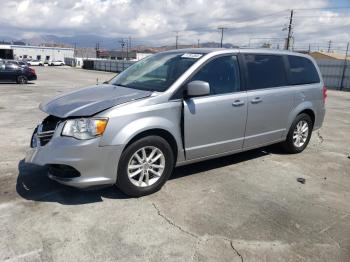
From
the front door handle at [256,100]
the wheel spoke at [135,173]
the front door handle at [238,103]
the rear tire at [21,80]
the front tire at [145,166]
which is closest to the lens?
the front tire at [145,166]

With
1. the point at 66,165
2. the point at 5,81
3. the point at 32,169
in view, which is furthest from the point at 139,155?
the point at 5,81

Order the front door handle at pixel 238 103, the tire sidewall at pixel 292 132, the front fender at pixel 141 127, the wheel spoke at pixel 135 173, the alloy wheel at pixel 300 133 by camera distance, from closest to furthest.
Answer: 1. the front fender at pixel 141 127
2. the wheel spoke at pixel 135 173
3. the front door handle at pixel 238 103
4. the tire sidewall at pixel 292 132
5. the alloy wheel at pixel 300 133

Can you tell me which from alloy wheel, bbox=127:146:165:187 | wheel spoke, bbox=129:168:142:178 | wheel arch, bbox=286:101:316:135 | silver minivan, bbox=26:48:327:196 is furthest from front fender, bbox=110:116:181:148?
wheel arch, bbox=286:101:316:135

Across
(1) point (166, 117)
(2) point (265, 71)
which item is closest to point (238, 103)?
(2) point (265, 71)

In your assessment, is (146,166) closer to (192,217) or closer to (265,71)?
(192,217)

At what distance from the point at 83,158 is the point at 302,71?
4.28 m

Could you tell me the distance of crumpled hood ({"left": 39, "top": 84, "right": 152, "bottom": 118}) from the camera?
4031mm

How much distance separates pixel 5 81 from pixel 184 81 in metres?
20.7

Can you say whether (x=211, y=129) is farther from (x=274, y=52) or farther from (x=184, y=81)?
(x=274, y=52)

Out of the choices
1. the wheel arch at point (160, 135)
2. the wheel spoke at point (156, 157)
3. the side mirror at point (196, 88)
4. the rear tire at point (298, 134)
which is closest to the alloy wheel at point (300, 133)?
the rear tire at point (298, 134)

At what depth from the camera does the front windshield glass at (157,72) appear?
15.4 ft

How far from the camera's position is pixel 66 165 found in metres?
3.91

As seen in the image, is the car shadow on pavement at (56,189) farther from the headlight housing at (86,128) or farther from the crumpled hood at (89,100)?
the crumpled hood at (89,100)

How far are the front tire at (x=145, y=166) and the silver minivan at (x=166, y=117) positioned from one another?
0.01 meters
